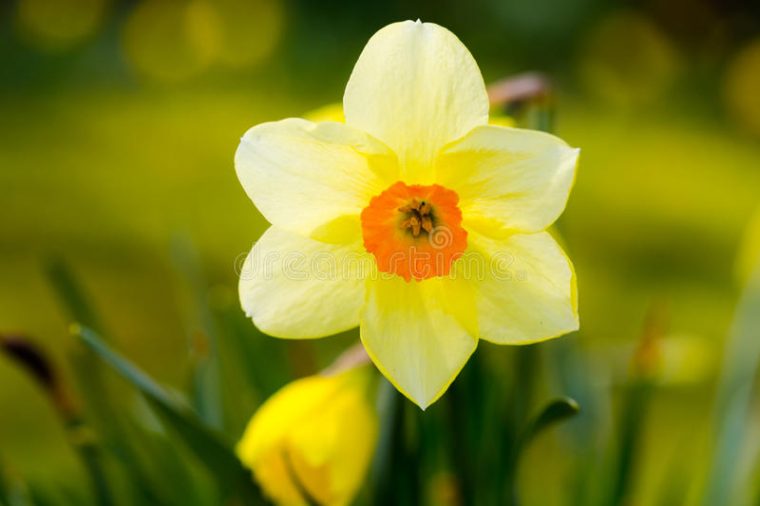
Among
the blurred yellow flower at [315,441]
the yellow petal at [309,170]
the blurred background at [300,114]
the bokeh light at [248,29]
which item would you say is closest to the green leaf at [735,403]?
the blurred background at [300,114]

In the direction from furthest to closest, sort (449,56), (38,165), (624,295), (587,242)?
(38,165)
(587,242)
(624,295)
(449,56)

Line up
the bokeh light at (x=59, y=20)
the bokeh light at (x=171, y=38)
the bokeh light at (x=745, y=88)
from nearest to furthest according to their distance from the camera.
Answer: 1. the bokeh light at (x=745, y=88)
2. the bokeh light at (x=171, y=38)
3. the bokeh light at (x=59, y=20)

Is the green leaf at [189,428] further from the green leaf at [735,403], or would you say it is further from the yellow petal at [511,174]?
the green leaf at [735,403]

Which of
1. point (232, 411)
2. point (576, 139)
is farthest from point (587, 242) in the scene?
point (232, 411)

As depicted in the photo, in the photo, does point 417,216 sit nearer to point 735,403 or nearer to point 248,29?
point 735,403

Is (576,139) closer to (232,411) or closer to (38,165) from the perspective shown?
(38,165)
